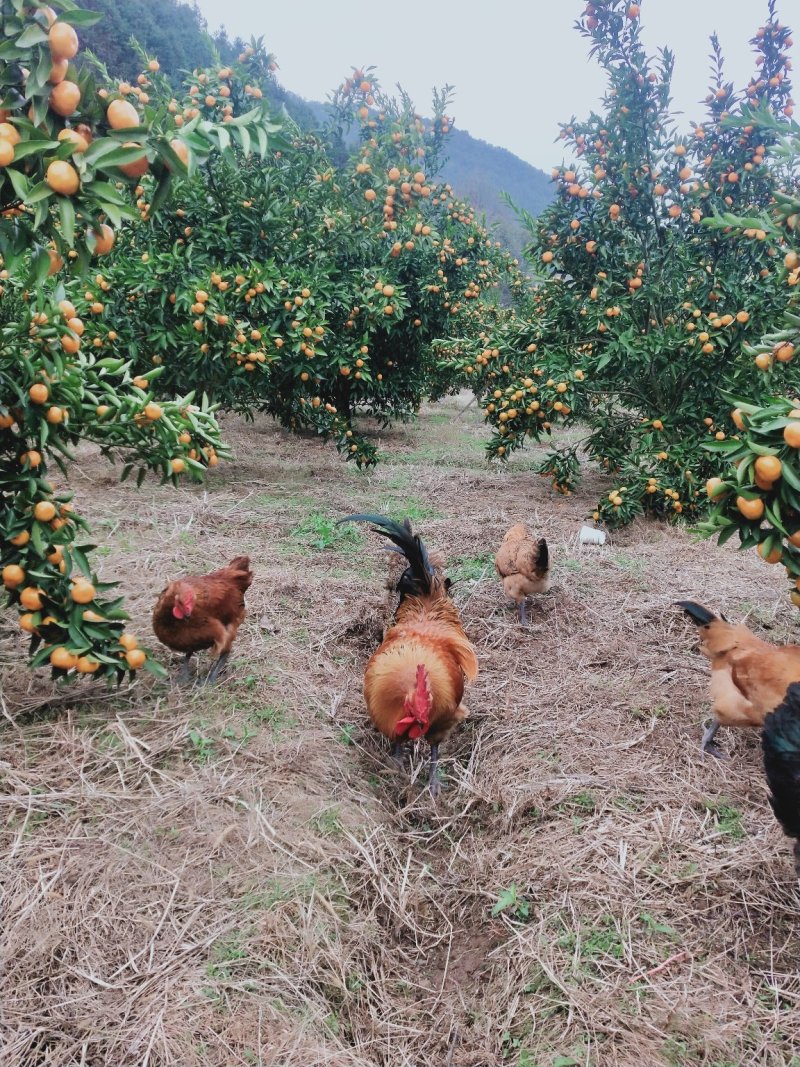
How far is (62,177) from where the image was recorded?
1693mm

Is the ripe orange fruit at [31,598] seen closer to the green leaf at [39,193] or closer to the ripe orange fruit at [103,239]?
the ripe orange fruit at [103,239]

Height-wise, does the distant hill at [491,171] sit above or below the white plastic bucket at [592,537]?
above

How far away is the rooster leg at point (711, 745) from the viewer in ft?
10.6

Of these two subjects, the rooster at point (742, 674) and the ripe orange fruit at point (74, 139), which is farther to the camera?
the rooster at point (742, 674)

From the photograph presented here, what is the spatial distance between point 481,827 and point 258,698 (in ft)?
4.36

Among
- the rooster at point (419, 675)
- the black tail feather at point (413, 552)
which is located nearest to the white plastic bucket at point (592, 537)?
the black tail feather at point (413, 552)

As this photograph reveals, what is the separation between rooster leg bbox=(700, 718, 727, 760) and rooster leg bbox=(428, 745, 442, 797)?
1293mm

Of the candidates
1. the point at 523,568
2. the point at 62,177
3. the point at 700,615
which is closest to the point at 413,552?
the point at 523,568

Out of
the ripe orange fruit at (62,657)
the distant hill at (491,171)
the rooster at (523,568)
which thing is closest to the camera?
the ripe orange fruit at (62,657)

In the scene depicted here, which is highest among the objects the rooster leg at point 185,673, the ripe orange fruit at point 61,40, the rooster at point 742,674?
the ripe orange fruit at point 61,40

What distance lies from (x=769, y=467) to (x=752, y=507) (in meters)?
0.16

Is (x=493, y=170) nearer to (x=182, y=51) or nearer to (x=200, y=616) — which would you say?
(x=182, y=51)

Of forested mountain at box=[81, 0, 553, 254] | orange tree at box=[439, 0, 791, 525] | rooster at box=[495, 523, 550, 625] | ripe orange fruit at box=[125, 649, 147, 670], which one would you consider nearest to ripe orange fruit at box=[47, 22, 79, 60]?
ripe orange fruit at box=[125, 649, 147, 670]

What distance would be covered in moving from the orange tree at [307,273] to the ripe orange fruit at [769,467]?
4836mm
